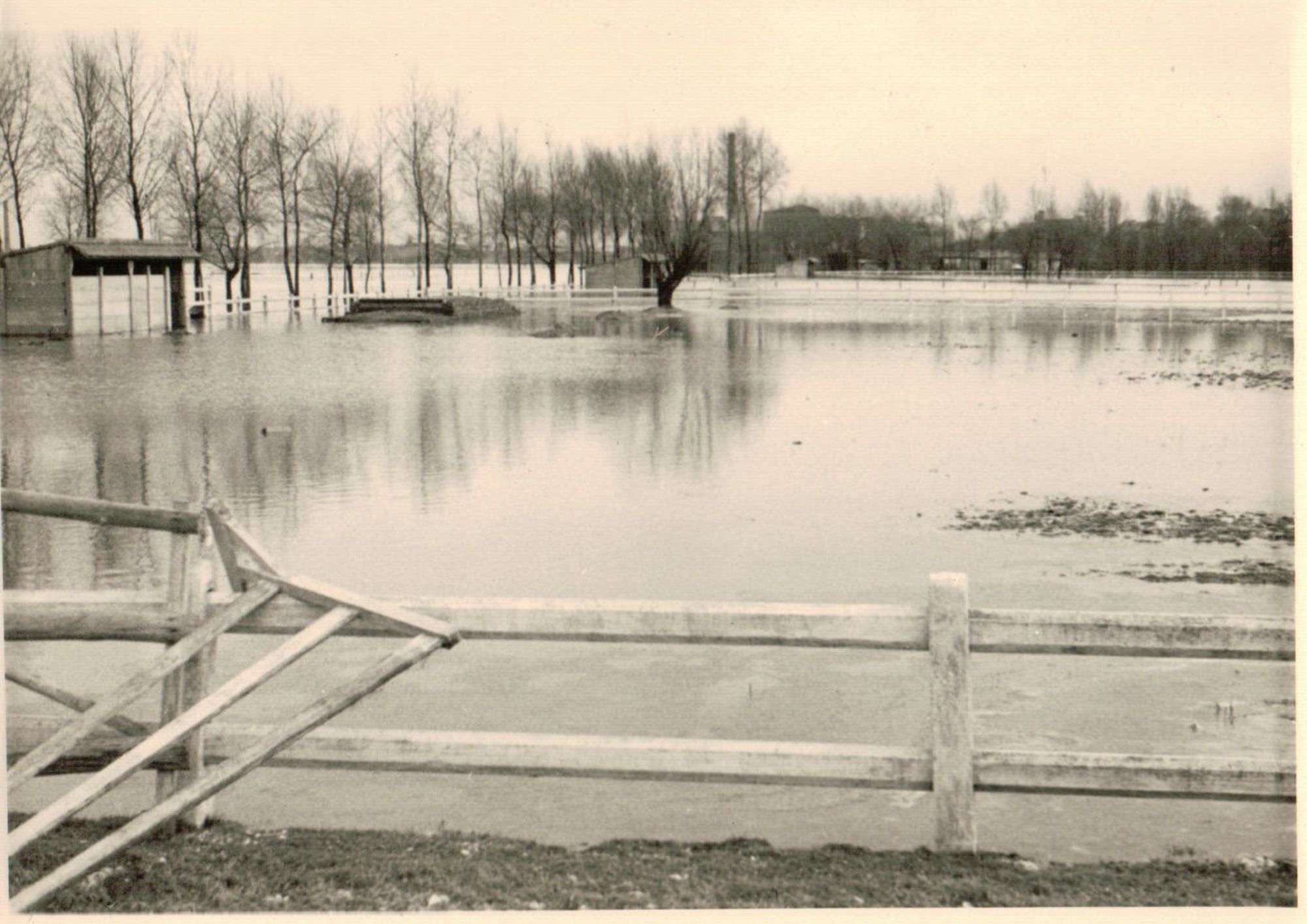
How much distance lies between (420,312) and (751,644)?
151ft

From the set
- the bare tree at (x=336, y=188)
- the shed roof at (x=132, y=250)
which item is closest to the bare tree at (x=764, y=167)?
the bare tree at (x=336, y=188)

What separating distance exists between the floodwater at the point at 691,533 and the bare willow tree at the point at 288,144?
23.0 m

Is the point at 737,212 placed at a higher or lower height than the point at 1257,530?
higher

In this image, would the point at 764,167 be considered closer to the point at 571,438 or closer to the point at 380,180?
the point at 380,180

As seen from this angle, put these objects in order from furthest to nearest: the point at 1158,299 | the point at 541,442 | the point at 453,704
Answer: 1. the point at 1158,299
2. the point at 541,442
3. the point at 453,704

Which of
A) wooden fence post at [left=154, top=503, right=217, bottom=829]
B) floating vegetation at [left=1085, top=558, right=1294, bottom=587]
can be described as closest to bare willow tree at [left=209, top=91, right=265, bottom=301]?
floating vegetation at [left=1085, top=558, right=1294, bottom=587]

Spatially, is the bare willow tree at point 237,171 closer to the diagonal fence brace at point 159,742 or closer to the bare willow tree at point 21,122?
the bare willow tree at point 21,122

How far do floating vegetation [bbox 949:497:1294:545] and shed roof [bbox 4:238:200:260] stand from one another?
88.1 ft

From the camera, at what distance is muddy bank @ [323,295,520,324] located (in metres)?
48.6

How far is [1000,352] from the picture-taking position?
34250mm

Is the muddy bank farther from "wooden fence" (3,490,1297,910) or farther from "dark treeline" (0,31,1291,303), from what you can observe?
"wooden fence" (3,490,1297,910)

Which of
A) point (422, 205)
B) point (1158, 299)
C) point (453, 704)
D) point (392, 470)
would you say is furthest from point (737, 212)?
point (453, 704)

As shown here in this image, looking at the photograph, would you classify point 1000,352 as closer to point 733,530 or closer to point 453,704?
point 733,530

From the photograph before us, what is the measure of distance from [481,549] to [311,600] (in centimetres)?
715
